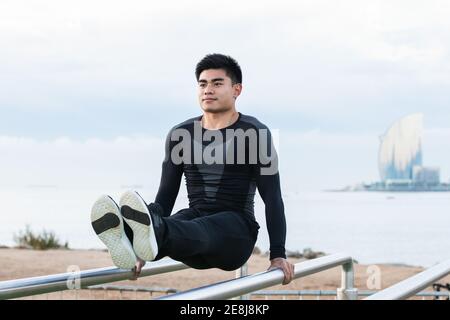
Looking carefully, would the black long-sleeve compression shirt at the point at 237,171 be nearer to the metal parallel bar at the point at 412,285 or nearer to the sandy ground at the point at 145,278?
the metal parallel bar at the point at 412,285

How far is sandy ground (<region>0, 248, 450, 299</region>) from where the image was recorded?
30.6 feet

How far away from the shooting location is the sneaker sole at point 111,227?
241 centimetres

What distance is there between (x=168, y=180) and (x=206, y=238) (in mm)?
563

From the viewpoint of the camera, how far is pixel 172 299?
1895 mm

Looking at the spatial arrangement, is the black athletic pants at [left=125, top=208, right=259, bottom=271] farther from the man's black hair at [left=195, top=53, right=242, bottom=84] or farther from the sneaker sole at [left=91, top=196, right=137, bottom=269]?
the man's black hair at [left=195, top=53, right=242, bottom=84]

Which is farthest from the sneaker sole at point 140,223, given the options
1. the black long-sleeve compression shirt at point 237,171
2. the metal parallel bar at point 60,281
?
the black long-sleeve compression shirt at point 237,171

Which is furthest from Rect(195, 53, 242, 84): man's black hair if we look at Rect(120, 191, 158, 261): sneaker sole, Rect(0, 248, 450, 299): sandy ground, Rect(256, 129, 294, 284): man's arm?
Rect(0, 248, 450, 299): sandy ground

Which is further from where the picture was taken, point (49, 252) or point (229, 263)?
point (49, 252)

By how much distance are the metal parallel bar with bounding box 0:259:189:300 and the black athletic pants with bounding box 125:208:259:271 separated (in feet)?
0.58

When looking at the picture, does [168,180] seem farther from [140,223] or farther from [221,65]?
[140,223]

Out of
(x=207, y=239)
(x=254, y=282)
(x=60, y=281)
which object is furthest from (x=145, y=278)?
(x=254, y=282)
